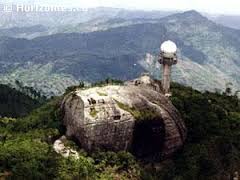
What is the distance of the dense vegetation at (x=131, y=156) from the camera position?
3838 cm

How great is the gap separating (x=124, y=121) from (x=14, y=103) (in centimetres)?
7604

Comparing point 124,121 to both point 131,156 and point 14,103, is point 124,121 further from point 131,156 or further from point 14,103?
point 14,103

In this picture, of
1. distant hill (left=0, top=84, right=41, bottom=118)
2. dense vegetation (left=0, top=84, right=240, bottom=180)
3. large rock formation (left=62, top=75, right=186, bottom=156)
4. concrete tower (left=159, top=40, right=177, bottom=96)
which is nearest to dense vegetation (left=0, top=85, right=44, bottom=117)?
distant hill (left=0, top=84, right=41, bottom=118)

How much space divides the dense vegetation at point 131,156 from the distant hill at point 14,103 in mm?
50314

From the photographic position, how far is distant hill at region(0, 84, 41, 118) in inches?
4237

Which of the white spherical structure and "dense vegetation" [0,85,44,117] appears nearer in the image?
the white spherical structure

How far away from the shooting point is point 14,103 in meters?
115

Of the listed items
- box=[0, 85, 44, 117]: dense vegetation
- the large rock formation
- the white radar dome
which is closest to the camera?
the large rock formation

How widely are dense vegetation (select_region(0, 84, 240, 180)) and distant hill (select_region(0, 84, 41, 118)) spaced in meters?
50.3

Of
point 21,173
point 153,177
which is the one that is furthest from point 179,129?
point 21,173

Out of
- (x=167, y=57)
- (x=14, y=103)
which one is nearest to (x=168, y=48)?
(x=167, y=57)

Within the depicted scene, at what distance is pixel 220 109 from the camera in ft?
178

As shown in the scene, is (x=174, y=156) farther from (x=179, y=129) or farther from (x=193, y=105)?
(x=193, y=105)

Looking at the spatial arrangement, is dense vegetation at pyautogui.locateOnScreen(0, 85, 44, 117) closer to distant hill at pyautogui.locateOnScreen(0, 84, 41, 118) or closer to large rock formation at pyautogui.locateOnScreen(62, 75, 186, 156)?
distant hill at pyautogui.locateOnScreen(0, 84, 41, 118)
